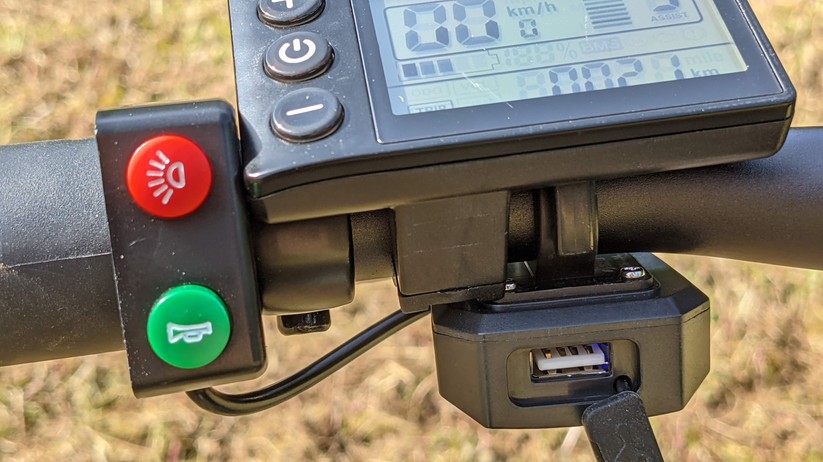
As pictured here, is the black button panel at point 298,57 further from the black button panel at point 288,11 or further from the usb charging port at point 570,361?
the usb charging port at point 570,361

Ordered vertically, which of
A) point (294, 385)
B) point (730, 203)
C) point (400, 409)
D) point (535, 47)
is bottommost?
point (400, 409)

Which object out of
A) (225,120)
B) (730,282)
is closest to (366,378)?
(730,282)

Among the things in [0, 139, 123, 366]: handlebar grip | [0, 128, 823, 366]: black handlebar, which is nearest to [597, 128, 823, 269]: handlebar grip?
[0, 128, 823, 366]: black handlebar

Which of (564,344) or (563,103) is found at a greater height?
(563,103)

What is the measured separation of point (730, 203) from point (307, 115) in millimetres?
287

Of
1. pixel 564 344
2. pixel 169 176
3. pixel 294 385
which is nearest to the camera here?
pixel 169 176

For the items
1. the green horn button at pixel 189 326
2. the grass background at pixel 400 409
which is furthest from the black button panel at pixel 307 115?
the grass background at pixel 400 409

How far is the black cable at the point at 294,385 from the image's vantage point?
658 millimetres

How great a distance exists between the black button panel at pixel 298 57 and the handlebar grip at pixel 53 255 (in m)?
0.12

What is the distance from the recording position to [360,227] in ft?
1.90

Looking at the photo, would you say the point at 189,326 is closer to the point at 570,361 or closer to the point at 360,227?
the point at 360,227

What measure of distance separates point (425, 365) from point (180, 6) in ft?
4.43

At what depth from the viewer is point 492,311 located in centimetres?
61

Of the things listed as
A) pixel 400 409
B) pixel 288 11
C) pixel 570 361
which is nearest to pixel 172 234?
pixel 288 11
